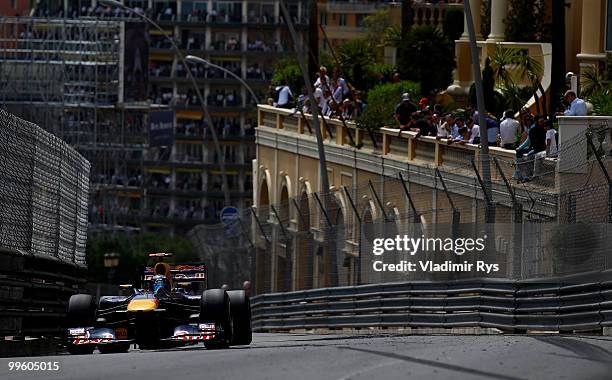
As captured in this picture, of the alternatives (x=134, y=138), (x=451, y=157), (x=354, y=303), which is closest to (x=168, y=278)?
(x=354, y=303)

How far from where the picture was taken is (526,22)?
56.0 m

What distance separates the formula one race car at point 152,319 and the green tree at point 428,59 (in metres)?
29.9

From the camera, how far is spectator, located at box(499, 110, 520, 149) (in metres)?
40.7

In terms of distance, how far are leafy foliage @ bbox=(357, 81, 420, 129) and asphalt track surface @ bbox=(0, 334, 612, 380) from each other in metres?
27.3

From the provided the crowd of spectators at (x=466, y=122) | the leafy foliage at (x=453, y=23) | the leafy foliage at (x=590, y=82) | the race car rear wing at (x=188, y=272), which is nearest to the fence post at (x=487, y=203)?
the crowd of spectators at (x=466, y=122)

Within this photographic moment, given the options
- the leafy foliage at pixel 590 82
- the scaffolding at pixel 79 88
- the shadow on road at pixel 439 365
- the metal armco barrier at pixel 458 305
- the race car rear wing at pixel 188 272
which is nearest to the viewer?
the shadow on road at pixel 439 365

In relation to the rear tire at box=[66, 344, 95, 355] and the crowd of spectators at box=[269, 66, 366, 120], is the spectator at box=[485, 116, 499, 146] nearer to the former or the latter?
the crowd of spectators at box=[269, 66, 366, 120]

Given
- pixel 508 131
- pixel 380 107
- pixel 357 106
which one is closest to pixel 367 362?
pixel 508 131

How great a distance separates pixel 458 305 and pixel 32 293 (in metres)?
8.64

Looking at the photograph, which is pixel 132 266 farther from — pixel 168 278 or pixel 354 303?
pixel 168 278

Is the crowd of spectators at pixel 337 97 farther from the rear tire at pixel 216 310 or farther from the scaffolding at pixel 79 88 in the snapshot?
the scaffolding at pixel 79 88

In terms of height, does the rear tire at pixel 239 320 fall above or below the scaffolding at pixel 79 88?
above

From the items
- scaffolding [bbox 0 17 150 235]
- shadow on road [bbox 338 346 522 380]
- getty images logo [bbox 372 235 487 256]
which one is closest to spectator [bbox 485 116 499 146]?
getty images logo [bbox 372 235 487 256]

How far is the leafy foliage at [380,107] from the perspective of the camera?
53.2 m
